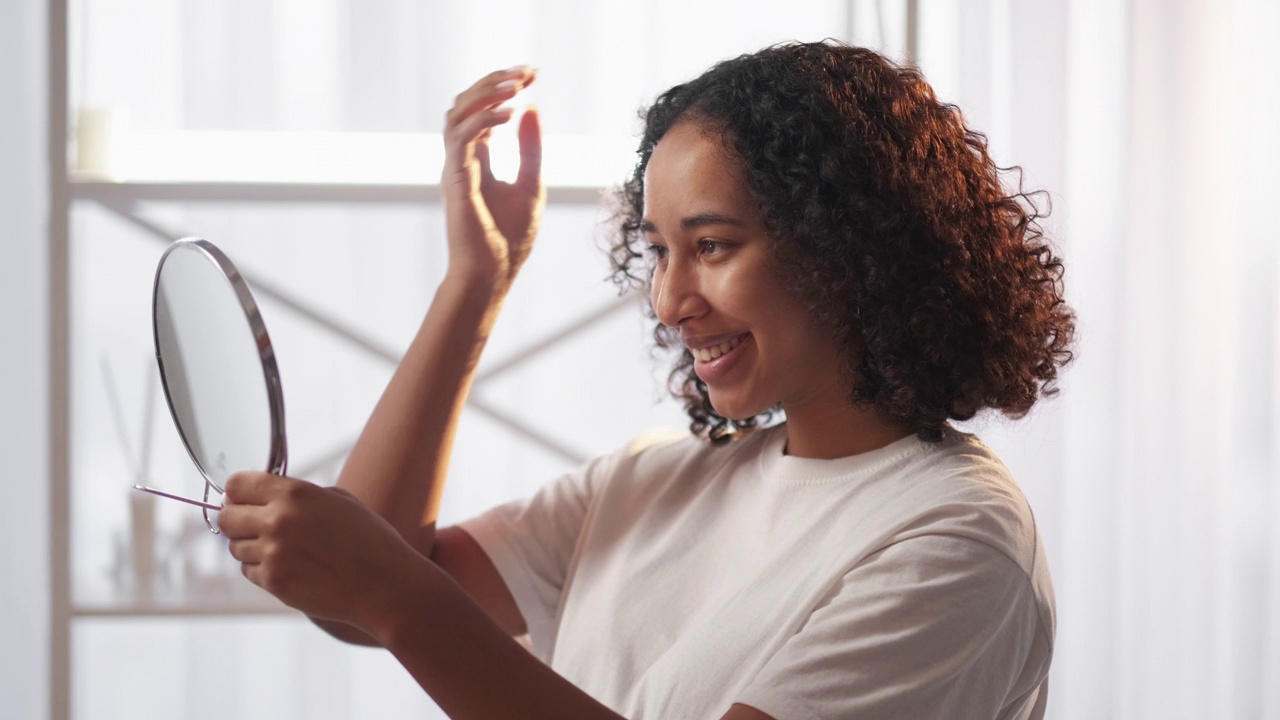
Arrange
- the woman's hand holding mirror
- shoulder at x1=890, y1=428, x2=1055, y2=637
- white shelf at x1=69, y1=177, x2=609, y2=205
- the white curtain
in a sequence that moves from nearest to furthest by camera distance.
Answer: the woman's hand holding mirror
shoulder at x1=890, y1=428, x2=1055, y2=637
white shelf at x1=69, y1=177, x2=609, y2=205
the white curtain

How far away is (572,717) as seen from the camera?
69 centimetres

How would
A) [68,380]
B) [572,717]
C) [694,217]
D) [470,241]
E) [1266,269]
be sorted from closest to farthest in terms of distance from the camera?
[572,717] < [694,217] < [470,241] < [68,380] < [1266,269]

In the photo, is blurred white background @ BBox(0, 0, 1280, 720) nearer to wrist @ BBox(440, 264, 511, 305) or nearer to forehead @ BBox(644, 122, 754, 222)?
wrist @ BBox(440, 264, 511, 305)

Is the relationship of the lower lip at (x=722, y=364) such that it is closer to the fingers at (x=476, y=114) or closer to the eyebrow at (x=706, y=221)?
the eyebrow at (x=706, y=221)

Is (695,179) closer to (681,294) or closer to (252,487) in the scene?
(681,294)

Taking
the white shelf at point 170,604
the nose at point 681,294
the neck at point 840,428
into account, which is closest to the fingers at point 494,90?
the nose at point 681,294

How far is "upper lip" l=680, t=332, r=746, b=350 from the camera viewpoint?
888mm

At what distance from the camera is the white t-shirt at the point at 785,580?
0.71 m

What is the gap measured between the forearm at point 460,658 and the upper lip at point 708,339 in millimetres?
295

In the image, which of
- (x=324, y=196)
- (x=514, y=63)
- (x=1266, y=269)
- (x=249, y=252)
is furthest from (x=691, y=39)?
(x=1266, y=269)

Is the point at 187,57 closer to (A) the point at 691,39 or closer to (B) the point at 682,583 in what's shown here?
(A) the point at 691,39

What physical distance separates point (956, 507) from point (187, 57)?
1230mm

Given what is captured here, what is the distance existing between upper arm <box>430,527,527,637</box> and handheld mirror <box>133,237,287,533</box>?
0.29 m

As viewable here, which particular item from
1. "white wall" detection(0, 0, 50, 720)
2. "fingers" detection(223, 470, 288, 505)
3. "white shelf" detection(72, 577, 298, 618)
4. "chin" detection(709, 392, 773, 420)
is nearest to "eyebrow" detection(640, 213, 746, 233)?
"chin" detection(709, 392, 773, 420)
